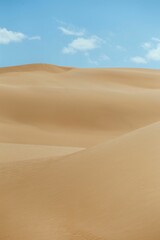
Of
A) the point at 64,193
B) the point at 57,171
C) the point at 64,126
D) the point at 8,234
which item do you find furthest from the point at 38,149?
the point at 64,126

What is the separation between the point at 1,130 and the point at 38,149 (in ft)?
15.3

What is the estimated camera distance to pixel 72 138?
1433cm

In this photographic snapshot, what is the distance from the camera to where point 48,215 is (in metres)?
5.27

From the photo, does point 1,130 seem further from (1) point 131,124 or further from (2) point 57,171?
(2) point 57,171

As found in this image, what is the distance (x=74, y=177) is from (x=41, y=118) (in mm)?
10608

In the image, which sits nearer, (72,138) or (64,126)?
(72,138)

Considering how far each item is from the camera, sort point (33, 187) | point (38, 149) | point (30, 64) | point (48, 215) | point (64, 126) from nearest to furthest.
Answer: point (48, 215) → point (33, 187) → point (38, 149) → point (64, 126) → point (30, 64)

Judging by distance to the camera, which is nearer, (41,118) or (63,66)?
(41,118)

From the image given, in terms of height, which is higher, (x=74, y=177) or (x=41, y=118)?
(x=41, y=118)

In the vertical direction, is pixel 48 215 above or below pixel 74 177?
below

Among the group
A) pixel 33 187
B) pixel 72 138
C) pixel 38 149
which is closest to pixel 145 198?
pixel 33 187

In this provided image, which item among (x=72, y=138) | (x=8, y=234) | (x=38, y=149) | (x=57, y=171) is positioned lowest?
(x=8, y=234)

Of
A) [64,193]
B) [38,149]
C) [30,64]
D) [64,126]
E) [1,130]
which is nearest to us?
[64,193]

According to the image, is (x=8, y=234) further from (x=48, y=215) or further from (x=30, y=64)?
(x=30, y=64)
